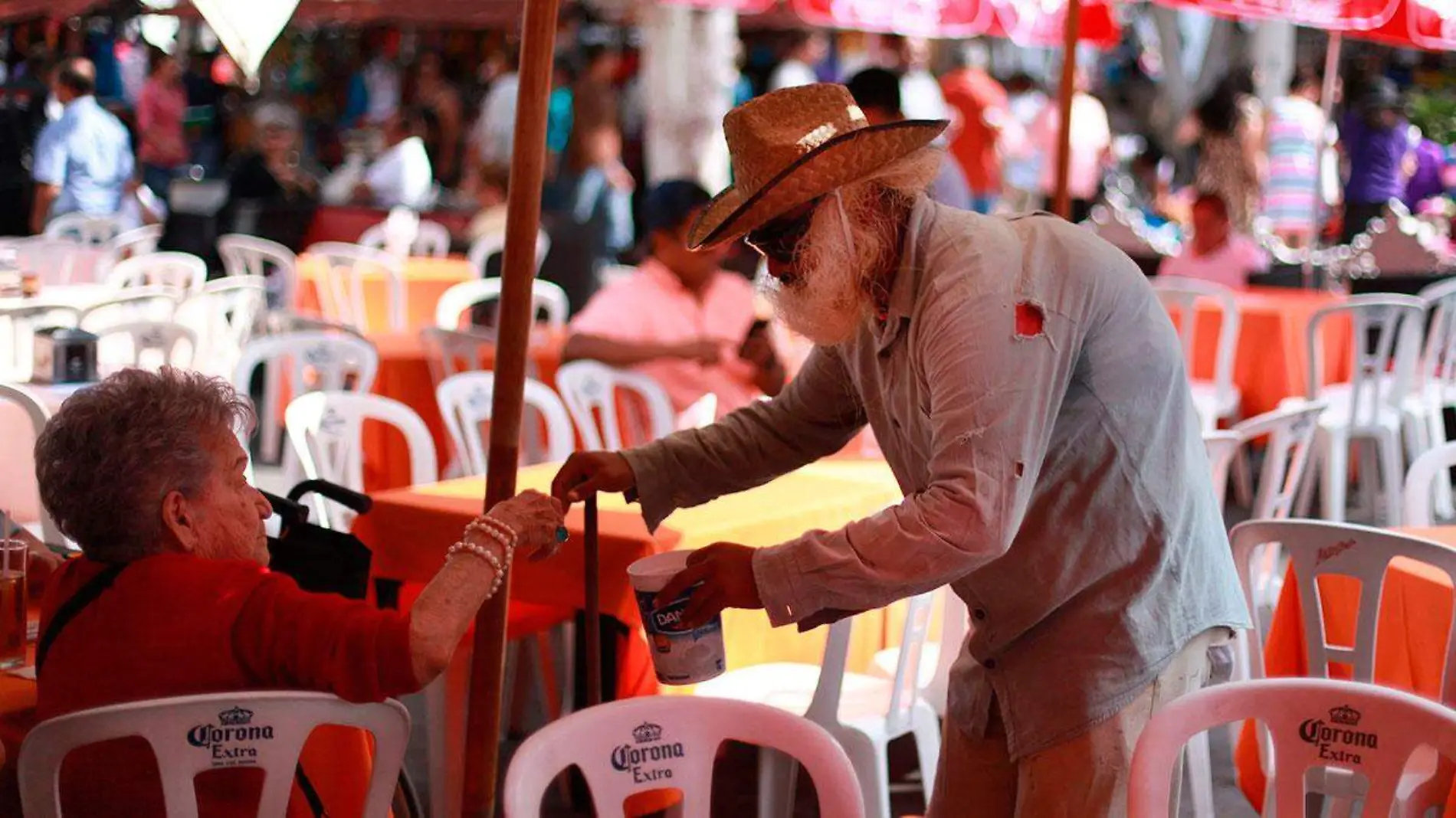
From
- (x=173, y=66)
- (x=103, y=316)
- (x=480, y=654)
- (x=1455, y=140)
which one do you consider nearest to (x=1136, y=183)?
(x=1455, y=140)

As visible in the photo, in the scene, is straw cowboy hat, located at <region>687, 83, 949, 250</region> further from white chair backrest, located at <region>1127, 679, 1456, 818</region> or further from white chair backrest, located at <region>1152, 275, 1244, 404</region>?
white chair backrest, located at <region>1152, 275, 1244, 404</region>

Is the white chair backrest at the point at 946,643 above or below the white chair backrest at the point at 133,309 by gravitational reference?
below

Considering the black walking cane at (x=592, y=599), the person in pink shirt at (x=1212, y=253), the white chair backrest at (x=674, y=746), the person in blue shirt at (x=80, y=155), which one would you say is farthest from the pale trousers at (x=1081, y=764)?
the person in blue shirt at (x=80, y=155)

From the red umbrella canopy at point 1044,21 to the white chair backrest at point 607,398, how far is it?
5.63m

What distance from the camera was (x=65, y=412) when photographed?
2164mm

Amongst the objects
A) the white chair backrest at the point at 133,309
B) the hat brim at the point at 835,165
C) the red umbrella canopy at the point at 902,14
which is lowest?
the white chair backrest at the point at 133,309

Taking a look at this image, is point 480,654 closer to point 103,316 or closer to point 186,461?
point 186,461

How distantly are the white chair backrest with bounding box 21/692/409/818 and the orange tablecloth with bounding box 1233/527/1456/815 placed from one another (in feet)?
6.78

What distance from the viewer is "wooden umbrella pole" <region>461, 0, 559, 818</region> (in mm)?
2338

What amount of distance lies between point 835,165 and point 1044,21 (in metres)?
9.16

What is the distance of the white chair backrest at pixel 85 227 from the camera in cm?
1016

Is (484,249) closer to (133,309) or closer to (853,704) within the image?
(133,309)

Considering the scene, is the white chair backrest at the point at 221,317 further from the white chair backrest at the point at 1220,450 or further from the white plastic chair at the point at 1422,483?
the white plastic chair at the point at 1422,483

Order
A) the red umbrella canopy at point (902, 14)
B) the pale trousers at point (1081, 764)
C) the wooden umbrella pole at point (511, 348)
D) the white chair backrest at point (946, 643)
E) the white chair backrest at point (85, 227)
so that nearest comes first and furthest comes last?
the pale trousers at point (1081, 764) → the wooden umbrella pole at point (511, 348) → the white chair backrest at point (946, 643) → the red umbrella canopy at point (902, 14) → the white chair backrest at point (85, 227)
